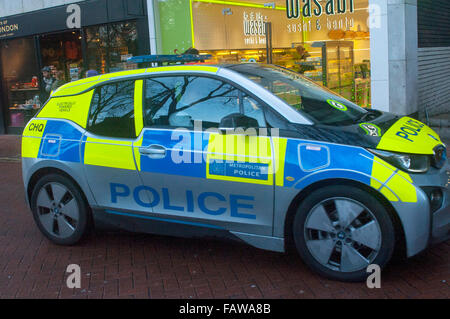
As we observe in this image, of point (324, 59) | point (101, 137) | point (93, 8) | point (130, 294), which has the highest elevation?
point (93, 8)

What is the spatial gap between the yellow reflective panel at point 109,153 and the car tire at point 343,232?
163 cm

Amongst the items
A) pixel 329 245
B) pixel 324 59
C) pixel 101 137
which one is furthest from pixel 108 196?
pixel 324 59

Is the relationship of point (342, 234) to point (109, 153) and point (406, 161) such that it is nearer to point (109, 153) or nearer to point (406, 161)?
point (406, 161)

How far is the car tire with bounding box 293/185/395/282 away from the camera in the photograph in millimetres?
3865

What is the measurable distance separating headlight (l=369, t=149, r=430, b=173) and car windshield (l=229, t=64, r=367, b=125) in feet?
1.81

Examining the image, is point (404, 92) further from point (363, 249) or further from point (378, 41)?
point (363, 249)

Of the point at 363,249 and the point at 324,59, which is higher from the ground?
the point at 324,59

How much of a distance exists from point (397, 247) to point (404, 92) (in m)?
6.37

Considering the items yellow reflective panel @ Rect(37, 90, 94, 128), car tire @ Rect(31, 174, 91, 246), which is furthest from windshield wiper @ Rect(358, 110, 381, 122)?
car tire @ Rect(31, 174, 91, 246)

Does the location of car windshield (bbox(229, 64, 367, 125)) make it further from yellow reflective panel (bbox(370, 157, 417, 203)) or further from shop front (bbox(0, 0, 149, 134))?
shop front (bbox(0, 0, 149, 134))

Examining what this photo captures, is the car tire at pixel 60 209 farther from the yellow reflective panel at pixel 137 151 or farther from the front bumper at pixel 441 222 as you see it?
the front bumper at pixel 441 222

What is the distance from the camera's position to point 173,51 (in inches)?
483

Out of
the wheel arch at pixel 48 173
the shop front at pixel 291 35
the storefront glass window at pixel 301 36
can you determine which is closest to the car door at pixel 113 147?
the wheel arch at pixel 48 173

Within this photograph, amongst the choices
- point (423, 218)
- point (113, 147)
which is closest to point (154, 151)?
point (113, 147)
